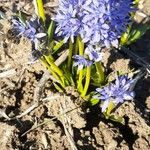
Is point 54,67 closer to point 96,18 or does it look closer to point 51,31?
point 51,31

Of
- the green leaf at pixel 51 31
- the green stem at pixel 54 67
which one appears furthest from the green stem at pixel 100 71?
the green leaf at pixel 51 31

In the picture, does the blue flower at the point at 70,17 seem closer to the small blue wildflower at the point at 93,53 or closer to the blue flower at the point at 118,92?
the small blue wildflower at the point at 93,53

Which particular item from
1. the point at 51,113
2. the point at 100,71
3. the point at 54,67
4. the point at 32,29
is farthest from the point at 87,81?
the point at 32,29

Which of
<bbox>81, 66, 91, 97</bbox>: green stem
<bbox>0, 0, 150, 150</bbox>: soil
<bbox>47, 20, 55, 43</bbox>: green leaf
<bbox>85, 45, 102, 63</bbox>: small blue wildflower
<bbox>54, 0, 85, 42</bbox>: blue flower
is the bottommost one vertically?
<bbox>0, 0, 150, 150</bbox>: soil

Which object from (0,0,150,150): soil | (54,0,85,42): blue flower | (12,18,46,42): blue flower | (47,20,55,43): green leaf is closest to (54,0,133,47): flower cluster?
(54,0,85,42): blue flower

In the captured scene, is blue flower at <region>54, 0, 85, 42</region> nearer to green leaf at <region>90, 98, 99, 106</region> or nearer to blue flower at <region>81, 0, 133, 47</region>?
blue flower at <region>81, 0, 133, 47</region>

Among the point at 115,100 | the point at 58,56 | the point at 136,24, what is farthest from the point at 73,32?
the point at 136,24

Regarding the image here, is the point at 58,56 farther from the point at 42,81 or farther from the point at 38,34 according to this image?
the point at 38,34
